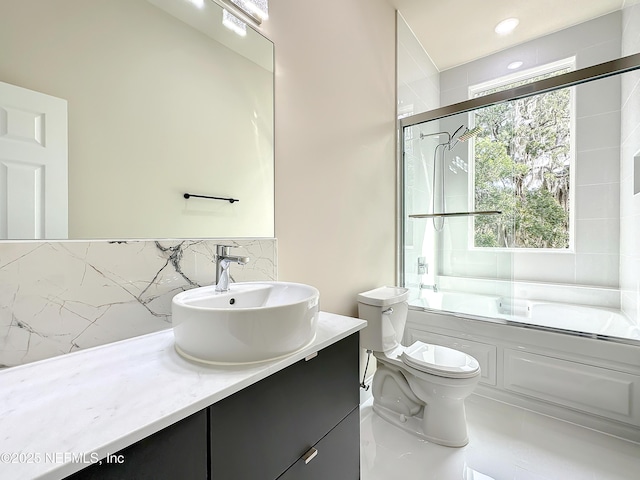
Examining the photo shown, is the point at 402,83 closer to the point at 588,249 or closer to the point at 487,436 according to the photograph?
the point at 588,249

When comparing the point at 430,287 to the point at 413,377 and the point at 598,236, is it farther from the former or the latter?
the point at 598,236

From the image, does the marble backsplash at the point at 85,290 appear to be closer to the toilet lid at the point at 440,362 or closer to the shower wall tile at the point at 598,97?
the toilet lid at the point at 440,362

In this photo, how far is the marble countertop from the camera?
43 centimetres

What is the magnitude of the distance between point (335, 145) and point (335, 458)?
1481 mm

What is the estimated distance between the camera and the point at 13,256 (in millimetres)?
722

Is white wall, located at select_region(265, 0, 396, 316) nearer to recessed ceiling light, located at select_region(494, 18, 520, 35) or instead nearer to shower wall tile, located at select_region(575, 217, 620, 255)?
recessed ceiling light, located at select_region(494, 18, 520, 35)

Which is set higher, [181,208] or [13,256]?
[181,208]

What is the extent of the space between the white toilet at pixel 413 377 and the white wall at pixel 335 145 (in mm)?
211

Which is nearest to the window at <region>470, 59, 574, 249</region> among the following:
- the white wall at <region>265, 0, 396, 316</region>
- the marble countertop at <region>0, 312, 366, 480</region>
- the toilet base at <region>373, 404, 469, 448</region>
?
the white wall at <region>265, 0, 396, 316</region>

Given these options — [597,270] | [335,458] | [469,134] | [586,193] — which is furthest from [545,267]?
[335,458]

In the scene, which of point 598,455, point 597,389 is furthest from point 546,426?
point 597,389

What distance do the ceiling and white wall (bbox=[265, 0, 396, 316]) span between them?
0.37 metres

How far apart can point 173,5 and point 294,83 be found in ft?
1.87

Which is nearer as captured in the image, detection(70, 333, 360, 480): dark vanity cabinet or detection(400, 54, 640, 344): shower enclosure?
detection(70, 333, 360, 480): dark vanity cabinet
